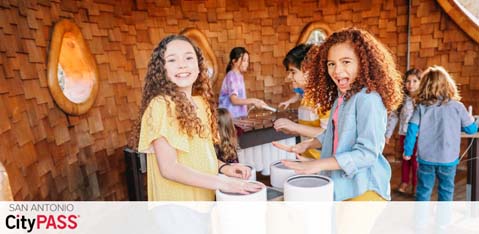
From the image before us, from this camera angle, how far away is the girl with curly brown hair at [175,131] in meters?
1.15

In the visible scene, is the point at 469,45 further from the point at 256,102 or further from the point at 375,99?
the point at 375,99

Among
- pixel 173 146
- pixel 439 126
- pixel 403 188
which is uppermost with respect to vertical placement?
pixel 173 146

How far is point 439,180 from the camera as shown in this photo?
111 inches

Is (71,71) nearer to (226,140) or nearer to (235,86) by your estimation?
(226,140)

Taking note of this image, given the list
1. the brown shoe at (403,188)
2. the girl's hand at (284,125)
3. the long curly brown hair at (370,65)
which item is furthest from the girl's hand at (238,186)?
the brown shoe at (403,188)

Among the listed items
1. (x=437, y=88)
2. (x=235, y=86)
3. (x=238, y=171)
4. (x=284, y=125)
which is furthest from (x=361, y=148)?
(x=235, y=86)

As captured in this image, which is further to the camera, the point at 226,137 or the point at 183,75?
the point at 226,137

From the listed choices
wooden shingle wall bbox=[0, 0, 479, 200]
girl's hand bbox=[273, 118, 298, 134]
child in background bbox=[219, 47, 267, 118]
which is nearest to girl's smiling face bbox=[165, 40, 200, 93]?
girl's hand bbox=[273, 118, 298, 134]

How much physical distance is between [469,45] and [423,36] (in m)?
0.50

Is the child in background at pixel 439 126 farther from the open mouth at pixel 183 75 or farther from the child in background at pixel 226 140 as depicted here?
the open mouth at pixel 183 75

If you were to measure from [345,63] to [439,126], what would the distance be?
1.75 meters

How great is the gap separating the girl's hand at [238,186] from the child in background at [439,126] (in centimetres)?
210

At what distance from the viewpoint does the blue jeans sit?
275 centimetres

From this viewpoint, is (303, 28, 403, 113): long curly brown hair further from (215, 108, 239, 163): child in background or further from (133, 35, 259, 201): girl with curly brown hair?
(215, 108, 239, 163): child in background
